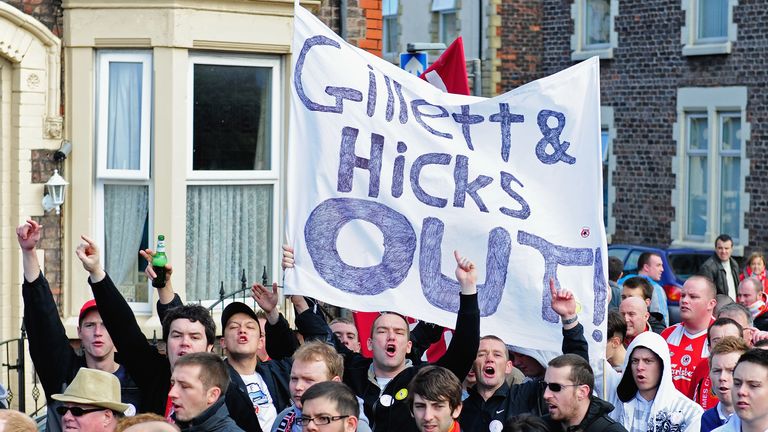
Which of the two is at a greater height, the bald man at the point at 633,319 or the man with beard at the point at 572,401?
the bald man at the point at 633,319

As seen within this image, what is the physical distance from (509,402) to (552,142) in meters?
1.57

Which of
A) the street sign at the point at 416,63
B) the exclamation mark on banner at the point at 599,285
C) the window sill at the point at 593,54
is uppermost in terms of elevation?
the window sill at the point at 593,54

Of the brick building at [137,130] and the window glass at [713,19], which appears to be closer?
the brick building at [137,130]

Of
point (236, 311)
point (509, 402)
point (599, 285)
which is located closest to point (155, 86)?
point (236, 311)

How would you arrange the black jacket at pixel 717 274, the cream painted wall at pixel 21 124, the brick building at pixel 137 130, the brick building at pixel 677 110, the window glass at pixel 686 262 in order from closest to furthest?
the cream painted wall at pixel 21 124 → the brick building at pixel 137 130 → the black jacket at pixel 717 274 → the window glass at pixel 686 262 → the brick building at pixel 677 110

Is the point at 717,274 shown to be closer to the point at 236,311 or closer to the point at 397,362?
the point at 397,362

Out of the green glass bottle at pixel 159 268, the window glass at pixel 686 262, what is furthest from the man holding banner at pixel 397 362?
the window glass at pixel 686 262

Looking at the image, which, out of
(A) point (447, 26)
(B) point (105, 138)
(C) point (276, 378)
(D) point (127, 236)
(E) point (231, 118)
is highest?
(A) point (447, 26)

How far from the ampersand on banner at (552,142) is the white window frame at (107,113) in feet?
13.3

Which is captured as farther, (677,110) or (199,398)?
(677,110)

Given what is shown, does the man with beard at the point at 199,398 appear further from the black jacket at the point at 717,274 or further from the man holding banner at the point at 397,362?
the black jacket at the point at 717,274

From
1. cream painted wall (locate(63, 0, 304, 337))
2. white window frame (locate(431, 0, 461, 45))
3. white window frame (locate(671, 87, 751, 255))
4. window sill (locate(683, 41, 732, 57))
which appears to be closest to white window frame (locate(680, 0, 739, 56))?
window sill (locate(683, 41, 732, 57))

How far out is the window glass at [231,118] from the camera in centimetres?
1177

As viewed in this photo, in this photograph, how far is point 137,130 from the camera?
1163 centimetres
